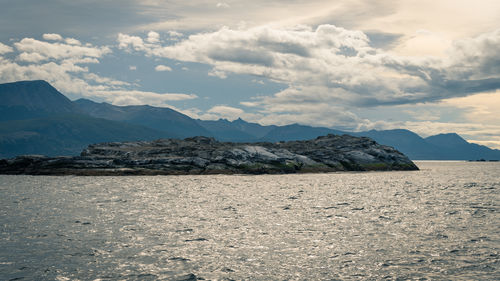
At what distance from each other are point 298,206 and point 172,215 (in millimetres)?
21439

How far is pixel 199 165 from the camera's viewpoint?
563 ft

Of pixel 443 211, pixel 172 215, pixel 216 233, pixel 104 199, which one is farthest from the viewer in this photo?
pixel 104 199

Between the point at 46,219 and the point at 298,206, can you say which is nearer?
the point at 46,219

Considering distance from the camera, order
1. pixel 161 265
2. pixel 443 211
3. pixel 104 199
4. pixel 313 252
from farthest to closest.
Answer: pixel 104 199 → pixel 443 211 → pixel 313 252 → pixel 161 265

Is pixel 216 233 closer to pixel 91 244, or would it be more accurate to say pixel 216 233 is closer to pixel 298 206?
pixel 91 244

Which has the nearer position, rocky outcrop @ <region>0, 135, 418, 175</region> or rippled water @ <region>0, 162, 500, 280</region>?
rippled water @ <region>0, 162, 500, 280</region>

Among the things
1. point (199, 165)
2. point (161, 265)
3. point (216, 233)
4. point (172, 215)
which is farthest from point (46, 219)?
point (199, 165)

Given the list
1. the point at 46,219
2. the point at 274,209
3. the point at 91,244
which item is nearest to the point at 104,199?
the point at 46,219

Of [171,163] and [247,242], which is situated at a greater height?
[247,242]

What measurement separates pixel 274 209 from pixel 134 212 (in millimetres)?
21061

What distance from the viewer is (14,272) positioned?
80.9 feet

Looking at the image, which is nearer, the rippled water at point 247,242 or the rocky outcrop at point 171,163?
the rippled water at point 247,242

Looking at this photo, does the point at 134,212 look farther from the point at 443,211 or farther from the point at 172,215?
the point at 443,211

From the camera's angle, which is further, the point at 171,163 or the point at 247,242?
the point at 171,163
